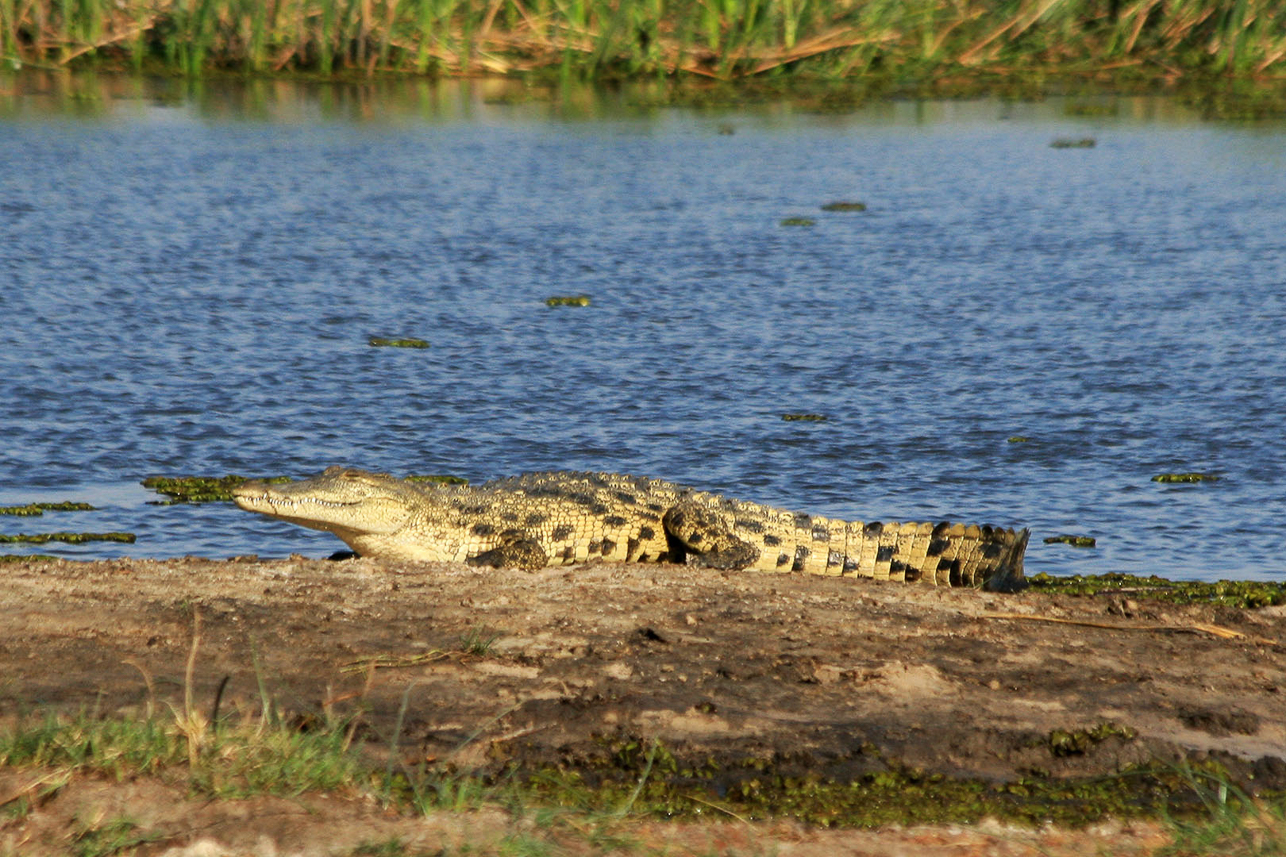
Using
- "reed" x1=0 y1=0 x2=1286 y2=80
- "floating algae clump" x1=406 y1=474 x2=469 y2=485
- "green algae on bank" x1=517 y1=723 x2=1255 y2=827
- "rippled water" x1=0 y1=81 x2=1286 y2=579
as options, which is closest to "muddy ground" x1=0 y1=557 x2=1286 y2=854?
"green algae on bank" x1=517 y1=723 x2=1255 y2=827

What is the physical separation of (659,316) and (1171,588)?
4.49 meters

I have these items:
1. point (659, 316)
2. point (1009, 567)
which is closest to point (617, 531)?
point (1009, 567)

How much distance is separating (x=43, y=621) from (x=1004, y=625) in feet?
8.53

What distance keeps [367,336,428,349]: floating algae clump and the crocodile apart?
2934 mm

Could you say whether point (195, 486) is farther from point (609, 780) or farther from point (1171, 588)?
point (1171, 588)

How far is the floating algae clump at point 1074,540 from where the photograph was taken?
5996 mm

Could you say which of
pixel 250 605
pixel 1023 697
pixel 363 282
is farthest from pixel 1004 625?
pixel 363 282

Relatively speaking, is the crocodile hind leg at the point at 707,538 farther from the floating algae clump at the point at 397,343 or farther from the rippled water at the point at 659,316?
the floating algae clump at the point at 397,343

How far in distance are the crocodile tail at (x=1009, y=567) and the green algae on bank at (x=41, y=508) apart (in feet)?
10.4

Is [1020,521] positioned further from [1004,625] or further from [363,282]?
[363,282]

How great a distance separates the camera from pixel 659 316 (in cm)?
941

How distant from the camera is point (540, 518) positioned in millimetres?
5652

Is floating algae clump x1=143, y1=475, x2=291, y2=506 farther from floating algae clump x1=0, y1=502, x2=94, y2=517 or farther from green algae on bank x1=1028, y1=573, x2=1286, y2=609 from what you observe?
green algae on bank x1=1028, y1=573, x2=1286, y2=609

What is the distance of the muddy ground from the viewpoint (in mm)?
3391
